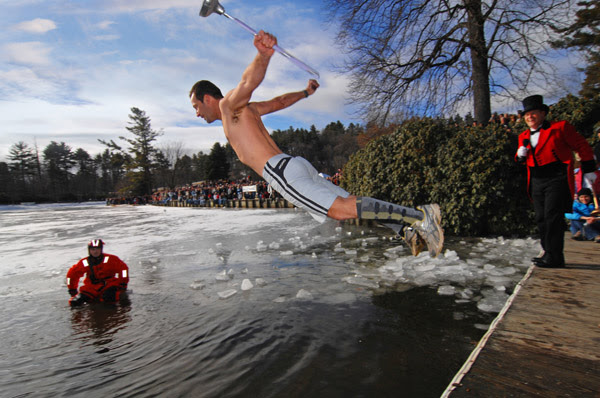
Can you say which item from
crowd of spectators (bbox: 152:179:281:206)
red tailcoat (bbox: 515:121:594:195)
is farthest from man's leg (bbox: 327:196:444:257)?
crowd of spectators (bbox: 152:179:281:206)

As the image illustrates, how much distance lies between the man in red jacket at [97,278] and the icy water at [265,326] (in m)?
Answer: 0.16

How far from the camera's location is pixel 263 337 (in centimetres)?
250

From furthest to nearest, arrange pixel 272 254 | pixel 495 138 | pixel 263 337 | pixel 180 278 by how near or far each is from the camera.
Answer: pixel 495 138 → pixel 272 254 → pixel 180 278 → pixel 263 337

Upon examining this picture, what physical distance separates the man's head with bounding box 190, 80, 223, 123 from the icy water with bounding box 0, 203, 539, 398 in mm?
2035

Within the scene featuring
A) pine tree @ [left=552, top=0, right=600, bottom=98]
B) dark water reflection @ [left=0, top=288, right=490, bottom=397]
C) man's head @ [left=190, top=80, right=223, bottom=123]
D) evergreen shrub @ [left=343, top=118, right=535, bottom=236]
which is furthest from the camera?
pine tree @ [left=552, top=0, right=600, bottom=98]

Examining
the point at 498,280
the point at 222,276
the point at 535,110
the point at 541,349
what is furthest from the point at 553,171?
the point at 222,276

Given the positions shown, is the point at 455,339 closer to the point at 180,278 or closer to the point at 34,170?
the point at 180,278

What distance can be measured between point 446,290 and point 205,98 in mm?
3302

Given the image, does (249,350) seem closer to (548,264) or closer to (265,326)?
(265,326)

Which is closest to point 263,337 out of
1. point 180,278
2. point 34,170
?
point 180,278

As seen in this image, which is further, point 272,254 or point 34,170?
point 34,170

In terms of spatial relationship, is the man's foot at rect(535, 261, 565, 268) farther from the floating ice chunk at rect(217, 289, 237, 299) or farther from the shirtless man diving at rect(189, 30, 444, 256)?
the floating ice chunk at rect(217, 289, 237, 299)

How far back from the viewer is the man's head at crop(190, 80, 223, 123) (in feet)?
11.3

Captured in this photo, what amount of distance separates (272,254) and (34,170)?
88.9 meters
